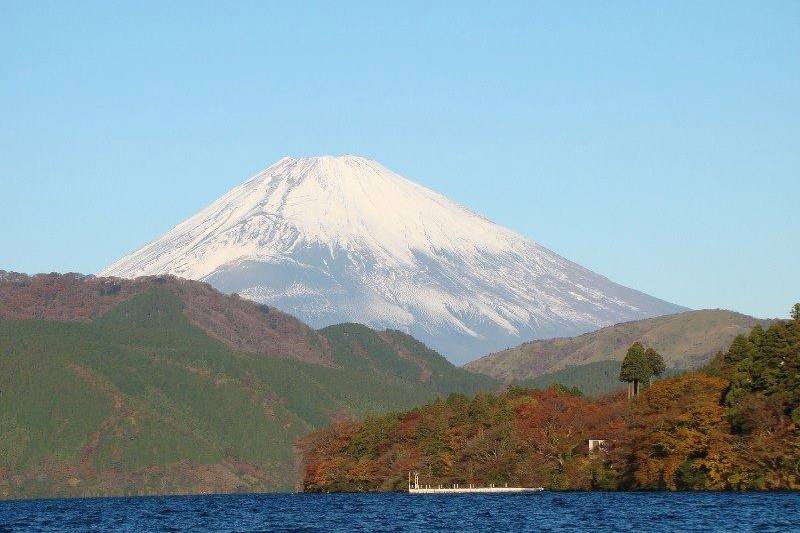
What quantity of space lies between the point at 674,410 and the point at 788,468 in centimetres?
2170

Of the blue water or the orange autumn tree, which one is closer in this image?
the blue water

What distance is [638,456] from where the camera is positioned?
194 meters

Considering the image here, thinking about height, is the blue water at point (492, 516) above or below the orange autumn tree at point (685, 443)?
below

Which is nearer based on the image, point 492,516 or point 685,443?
point 492,516

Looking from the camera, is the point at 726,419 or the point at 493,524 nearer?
the point at 493,524

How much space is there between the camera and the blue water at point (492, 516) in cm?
13112

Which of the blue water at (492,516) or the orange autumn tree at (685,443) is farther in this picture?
the orange autumn tree at (685,443)

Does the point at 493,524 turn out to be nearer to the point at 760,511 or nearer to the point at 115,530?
the point at 760,511

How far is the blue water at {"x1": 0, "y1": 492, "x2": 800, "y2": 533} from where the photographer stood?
13112 cm

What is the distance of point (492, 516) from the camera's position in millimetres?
151125

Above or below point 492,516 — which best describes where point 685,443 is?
above

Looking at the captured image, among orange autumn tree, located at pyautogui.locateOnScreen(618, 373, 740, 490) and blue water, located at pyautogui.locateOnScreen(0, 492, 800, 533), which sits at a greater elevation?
orange autumn tree, located at pyautogui.locateOnScreen(618, 373, 740, 490)

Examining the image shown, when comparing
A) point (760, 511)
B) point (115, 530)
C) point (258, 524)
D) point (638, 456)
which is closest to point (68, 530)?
point (115, 530)

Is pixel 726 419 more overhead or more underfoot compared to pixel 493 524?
more overhead
